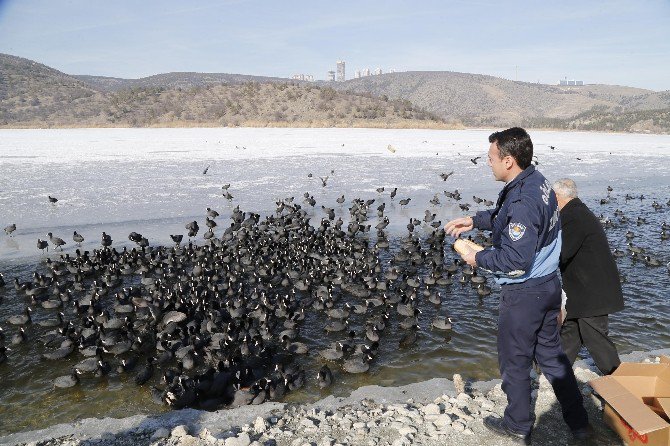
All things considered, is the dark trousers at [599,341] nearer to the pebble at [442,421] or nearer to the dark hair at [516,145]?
the pebble at [442,421]

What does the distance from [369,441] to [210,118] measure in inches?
2396

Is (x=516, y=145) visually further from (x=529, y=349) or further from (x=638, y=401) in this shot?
(x=638, y=401)

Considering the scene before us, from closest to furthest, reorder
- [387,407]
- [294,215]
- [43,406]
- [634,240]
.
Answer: [387,407]
[43,406]
[634,240]
[294,215]

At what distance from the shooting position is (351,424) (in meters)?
5.18

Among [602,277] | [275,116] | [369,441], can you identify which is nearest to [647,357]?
[602,277]

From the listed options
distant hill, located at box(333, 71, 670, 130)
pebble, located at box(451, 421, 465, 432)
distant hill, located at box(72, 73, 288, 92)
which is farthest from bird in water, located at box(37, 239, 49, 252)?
distant hill, located at box(72, 73, 288, 92)

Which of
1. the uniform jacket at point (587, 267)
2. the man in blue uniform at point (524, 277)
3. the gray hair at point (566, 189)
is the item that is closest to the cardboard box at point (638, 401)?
the man in blue uniform at point (524, 277)

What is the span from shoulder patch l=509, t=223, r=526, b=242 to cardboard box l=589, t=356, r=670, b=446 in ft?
6.62

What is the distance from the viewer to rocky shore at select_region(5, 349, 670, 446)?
4.77 meters

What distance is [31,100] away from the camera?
70000mm

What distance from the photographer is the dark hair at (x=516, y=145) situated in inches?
155

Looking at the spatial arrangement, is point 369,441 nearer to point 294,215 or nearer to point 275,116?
point 294,215

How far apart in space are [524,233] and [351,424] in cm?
293

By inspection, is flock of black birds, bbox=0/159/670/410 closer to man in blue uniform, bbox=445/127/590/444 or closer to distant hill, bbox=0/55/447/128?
man in blue uniform, bbox=445/127/590/444
